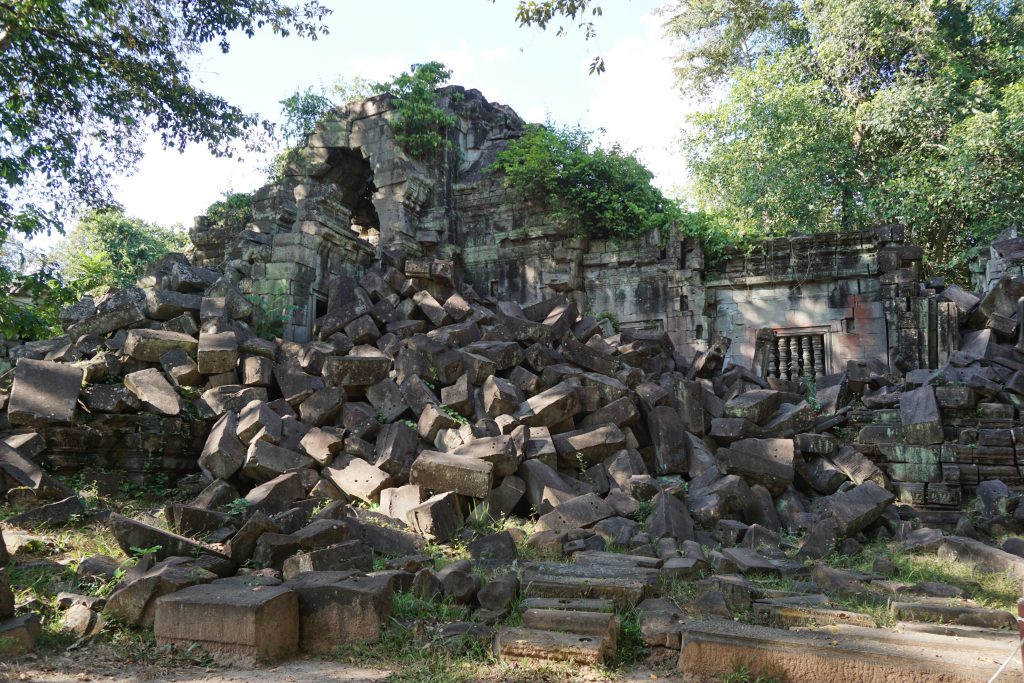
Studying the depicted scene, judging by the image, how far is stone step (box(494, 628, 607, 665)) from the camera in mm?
3545

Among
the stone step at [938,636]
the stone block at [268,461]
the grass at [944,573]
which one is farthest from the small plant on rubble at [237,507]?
the grass at [944,573]

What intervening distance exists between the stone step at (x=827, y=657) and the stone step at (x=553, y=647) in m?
0.44

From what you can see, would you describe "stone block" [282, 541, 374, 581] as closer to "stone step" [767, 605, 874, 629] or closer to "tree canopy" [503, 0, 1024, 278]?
"stone step" [767, 605, 874, 629]

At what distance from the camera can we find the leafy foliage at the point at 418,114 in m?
13.5

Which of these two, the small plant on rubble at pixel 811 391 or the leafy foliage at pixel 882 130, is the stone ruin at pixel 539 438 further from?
the leafy foliage at pixel 882 130

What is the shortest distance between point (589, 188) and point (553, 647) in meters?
10.5

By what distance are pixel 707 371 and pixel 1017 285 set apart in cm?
474

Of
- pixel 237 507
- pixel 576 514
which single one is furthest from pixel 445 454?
pixel 237 507

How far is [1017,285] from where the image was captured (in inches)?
404

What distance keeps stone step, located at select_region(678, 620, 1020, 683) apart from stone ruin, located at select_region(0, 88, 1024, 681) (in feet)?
0.06

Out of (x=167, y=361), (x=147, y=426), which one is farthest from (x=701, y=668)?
(x=167, y=361)

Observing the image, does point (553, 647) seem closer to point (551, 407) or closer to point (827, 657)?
point (827, 657)

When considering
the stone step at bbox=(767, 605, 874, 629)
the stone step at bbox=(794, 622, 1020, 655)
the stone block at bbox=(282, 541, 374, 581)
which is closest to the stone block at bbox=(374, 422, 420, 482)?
the stone block at bbox=(282, 541, 374, 581)

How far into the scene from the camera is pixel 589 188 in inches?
513
